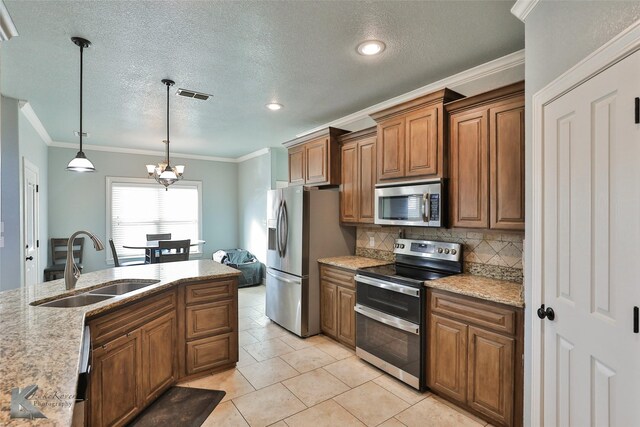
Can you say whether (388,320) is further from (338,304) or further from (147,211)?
(147,211)

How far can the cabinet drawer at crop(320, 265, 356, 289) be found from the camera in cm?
342

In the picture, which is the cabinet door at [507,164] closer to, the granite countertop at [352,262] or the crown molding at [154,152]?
the granite countertop at [352,262]

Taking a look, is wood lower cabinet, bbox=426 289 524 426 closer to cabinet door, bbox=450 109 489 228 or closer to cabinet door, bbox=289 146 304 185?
cabinet door, bbox=450 109 489 228

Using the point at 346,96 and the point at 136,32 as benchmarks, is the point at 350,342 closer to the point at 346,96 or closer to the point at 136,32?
the point at 346,96

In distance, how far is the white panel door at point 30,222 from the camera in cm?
374

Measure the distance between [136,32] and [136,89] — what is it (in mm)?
1177


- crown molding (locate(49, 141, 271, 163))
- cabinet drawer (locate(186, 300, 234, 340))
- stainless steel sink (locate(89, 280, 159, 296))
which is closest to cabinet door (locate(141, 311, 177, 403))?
cabinet drawer (locate(186, 300, 234, 340))

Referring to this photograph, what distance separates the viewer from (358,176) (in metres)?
3.71

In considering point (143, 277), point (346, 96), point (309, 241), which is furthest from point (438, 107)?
point (143, 277)

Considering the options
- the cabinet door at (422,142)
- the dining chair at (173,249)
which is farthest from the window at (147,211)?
the cabinet door at (422,142)

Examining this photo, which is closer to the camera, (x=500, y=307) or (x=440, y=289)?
(x=500, y=307)

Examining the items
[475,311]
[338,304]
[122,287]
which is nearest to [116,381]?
[122,287]

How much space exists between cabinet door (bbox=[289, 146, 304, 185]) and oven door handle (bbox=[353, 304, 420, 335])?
197cm

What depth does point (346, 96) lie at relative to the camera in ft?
11.2
